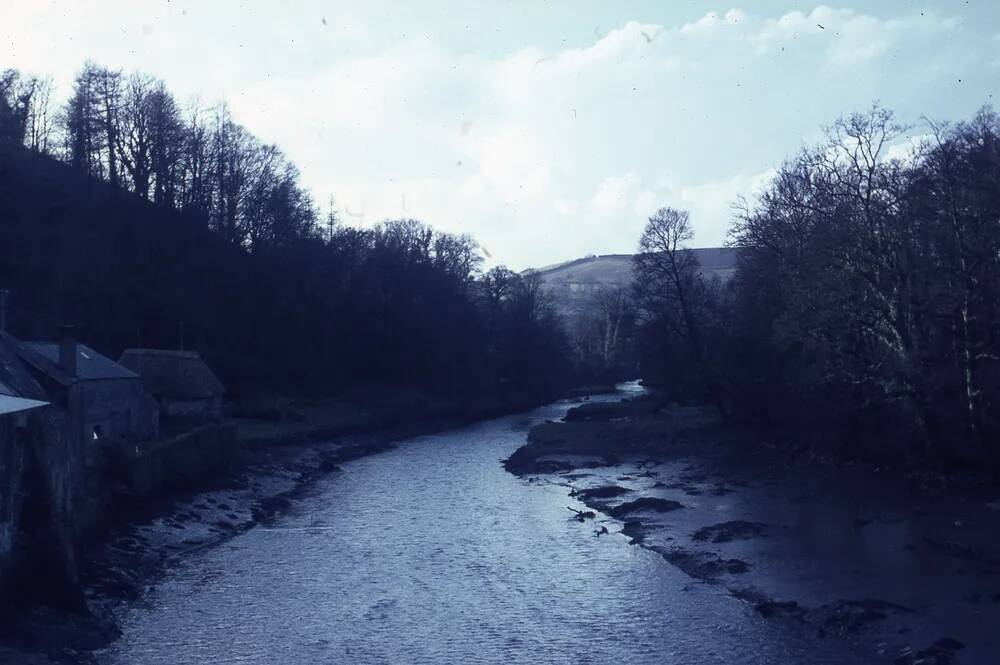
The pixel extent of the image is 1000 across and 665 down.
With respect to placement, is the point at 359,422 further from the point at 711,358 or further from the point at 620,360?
the point at 620,360

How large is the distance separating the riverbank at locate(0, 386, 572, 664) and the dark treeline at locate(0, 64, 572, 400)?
20.7ft

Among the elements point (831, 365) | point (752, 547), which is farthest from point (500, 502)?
point (831, 365)

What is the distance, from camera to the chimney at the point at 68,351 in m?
30.7

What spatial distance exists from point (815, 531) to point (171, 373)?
91.1ft

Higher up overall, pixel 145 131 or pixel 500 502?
pixel 145 131

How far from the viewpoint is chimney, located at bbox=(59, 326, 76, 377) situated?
30.7 m

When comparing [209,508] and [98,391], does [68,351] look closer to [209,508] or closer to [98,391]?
[98,391]

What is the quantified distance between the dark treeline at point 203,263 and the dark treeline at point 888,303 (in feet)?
94.5

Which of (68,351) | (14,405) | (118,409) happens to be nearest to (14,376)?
(14,405)

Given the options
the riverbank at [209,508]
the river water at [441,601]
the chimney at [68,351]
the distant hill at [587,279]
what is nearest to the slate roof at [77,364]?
the chimney at [68,351]

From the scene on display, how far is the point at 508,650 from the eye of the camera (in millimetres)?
17375

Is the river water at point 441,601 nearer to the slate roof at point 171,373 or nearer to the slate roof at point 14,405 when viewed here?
the slate roof at point 14,405

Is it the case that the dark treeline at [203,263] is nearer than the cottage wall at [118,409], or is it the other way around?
the cottage wall at [118,409]

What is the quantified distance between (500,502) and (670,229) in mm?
21838
